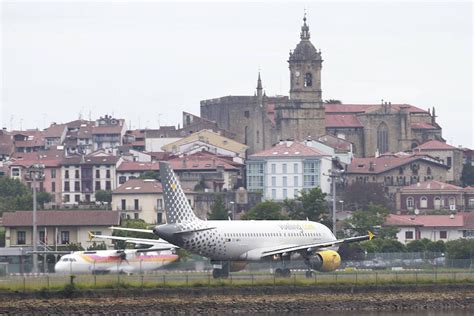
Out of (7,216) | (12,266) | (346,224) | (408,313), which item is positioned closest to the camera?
(408,313)

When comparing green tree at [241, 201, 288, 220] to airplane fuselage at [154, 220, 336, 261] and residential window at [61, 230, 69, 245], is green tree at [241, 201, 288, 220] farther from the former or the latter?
airplane fuselage at [154, 220, 336, 261]

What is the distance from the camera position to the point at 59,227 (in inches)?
5507

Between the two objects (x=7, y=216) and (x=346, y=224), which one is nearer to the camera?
(x=7, y=216)

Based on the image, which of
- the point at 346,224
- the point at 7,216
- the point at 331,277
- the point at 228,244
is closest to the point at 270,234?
the point at 228,244

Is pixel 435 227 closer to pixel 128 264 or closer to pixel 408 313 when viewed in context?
pixel 128 264

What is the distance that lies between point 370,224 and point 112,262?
65399 millimetres

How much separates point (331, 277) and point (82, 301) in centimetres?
1469

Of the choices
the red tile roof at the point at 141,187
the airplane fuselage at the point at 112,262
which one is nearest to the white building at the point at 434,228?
the red tile roof at the point at 141,187

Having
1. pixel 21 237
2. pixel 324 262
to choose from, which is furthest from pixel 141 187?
pixel 324 262

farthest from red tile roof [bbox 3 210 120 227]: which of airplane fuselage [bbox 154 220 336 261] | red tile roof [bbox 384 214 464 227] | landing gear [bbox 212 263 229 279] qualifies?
landing gear [bbox 212 263 229 279]

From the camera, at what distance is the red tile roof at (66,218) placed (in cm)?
13675

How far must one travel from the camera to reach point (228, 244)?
3890 inches

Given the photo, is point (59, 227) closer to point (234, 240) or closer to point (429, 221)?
point (234, 240)

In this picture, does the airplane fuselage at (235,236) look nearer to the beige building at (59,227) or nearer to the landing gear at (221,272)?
the landing gear at (221,272)
